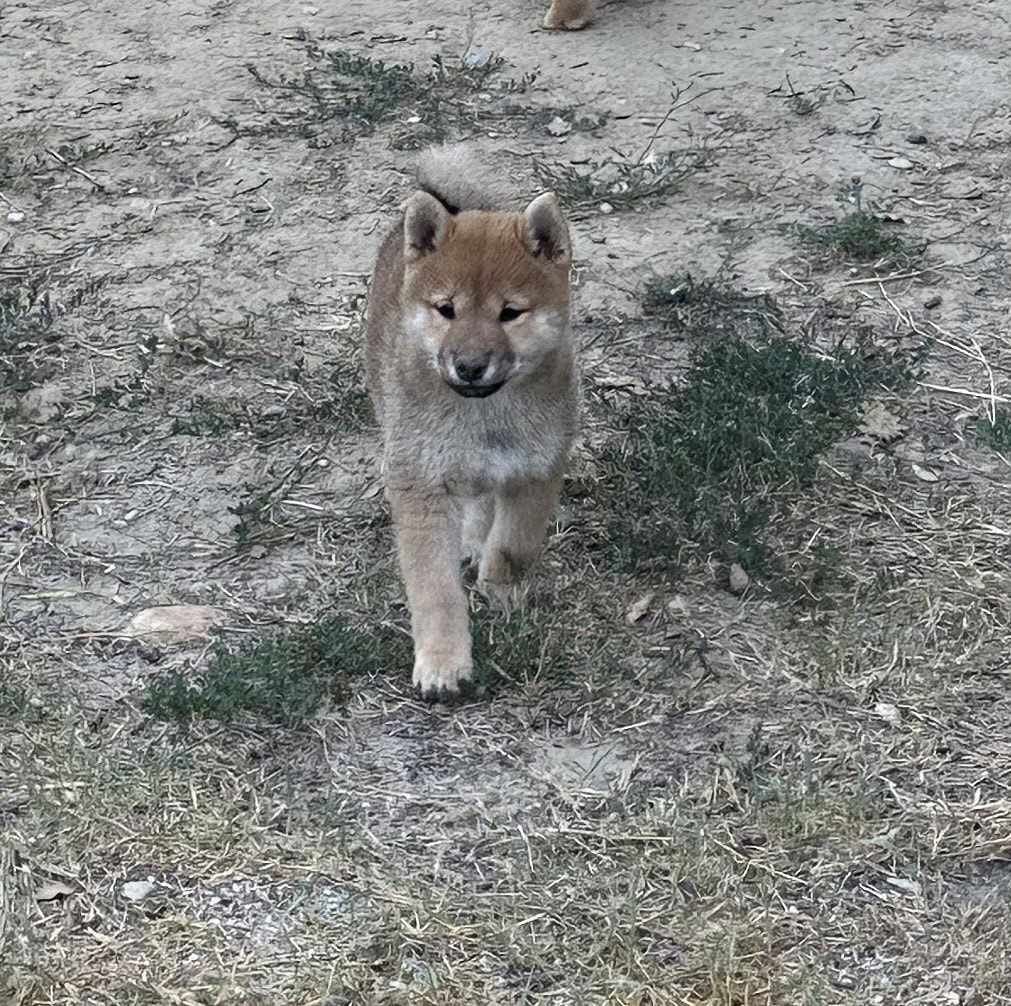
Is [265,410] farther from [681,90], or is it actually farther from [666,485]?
[681,90]

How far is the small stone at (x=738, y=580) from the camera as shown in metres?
5.25

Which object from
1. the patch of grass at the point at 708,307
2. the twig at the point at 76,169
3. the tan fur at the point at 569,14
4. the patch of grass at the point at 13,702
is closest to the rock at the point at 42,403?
the twig at the point at 76,169

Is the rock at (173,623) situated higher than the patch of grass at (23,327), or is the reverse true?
the rock at (173,623)

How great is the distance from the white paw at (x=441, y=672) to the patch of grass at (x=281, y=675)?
16 centimetres

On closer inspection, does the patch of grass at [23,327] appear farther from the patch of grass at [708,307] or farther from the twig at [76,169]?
the patch of grass at [708,307]

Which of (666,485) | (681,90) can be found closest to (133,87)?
(681,90)

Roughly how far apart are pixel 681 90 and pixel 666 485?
3.21 m

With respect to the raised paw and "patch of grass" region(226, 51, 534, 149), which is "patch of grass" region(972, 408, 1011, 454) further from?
"patch of grass" region(226, 51, 534, 149)

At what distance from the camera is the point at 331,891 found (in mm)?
4109

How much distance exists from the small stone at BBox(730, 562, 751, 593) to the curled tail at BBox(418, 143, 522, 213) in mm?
1460

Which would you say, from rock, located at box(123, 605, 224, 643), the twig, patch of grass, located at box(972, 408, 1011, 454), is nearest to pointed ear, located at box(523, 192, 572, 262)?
rock, located at box(123, 605, 224, 643)

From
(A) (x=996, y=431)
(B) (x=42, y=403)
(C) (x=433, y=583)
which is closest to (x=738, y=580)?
(C) (x=433, y=583)

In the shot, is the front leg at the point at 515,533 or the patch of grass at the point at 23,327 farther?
the patch of grass at the point at 23,327

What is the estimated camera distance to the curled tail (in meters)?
5.63
